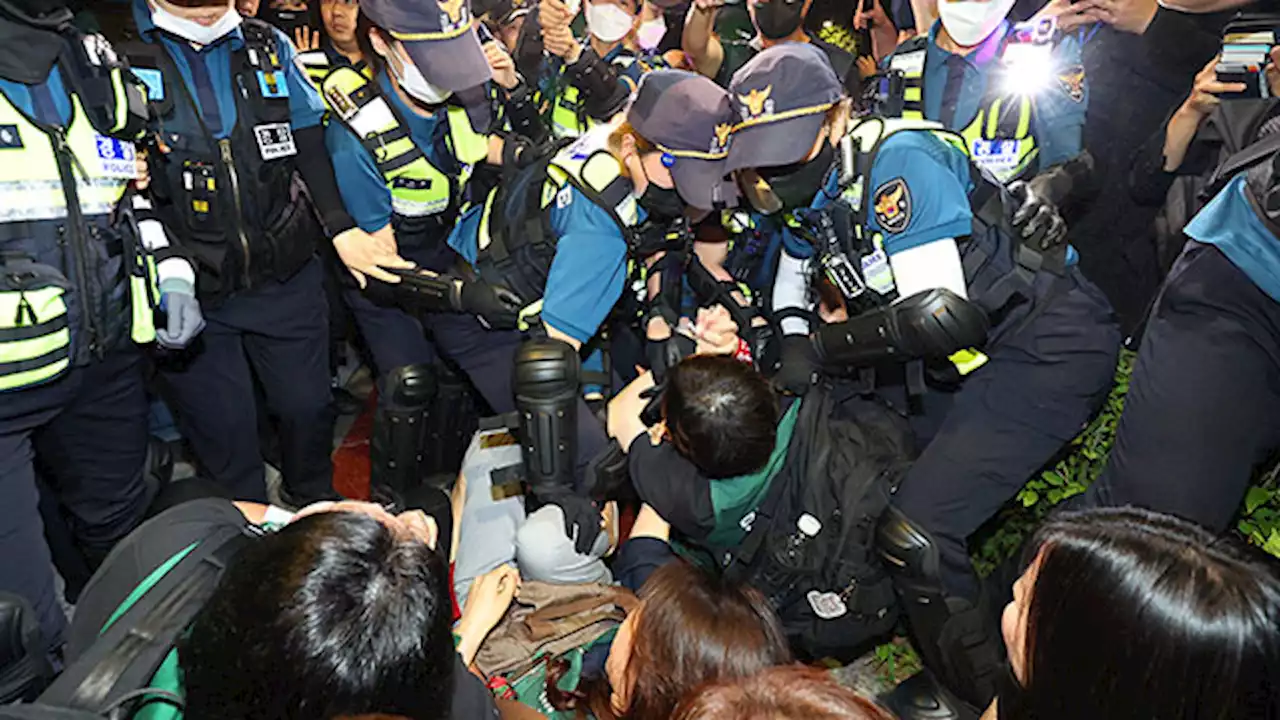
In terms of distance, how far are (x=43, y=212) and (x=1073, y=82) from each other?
10.2 feet

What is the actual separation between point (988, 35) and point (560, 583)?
2.21 m

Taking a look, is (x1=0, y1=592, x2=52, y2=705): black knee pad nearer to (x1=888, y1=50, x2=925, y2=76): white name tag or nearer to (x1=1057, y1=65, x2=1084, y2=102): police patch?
(x1=888, y1=50, x2=925, y2=76): white name tag

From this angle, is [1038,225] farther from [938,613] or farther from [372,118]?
[372,118]

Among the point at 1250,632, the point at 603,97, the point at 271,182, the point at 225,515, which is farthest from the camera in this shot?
the point at 603,97

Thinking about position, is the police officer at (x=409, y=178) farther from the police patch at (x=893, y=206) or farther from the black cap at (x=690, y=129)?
the police patch at (x=893, y=206)

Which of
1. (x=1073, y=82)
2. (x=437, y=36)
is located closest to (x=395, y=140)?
(x=437, y=36)

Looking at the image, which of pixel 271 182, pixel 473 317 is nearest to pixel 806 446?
pixel 473 317

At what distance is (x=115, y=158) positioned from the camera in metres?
2.01

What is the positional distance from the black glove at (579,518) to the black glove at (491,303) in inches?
24.0

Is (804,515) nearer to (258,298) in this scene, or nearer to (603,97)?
(258,298)

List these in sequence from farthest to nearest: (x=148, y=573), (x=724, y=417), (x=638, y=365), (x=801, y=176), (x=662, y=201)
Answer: (x=638, y=365)
(x=662, y=201)
(x=801, y=176)
(x=724, y=417)
(x=148, y=573)

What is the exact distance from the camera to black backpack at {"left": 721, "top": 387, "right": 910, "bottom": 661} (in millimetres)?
2213

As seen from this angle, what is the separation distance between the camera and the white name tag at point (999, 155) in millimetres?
2943

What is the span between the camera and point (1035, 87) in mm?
2906
